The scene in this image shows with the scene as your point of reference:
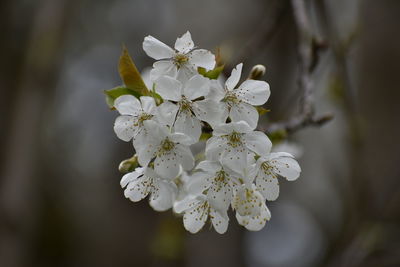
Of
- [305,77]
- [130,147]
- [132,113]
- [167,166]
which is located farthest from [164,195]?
[130,147]

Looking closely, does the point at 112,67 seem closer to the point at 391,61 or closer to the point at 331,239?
the point at 331,239

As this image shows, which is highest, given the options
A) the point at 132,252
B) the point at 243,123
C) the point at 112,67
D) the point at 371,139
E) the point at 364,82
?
the point at 112,67

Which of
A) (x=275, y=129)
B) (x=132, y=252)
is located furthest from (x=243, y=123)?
(x=132, y=252)

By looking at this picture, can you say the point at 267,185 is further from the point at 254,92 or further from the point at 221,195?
the point at 254,92

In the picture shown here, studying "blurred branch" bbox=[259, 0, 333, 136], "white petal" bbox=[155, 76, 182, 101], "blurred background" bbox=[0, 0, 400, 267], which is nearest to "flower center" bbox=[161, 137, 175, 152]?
"white petal" bbox=[155, 76, 182, 101]

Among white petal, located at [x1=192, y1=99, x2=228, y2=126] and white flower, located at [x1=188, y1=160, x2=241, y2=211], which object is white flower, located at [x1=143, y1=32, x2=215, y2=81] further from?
white flower, located at [x1=188, y1=160, x2=241, y2=211]
